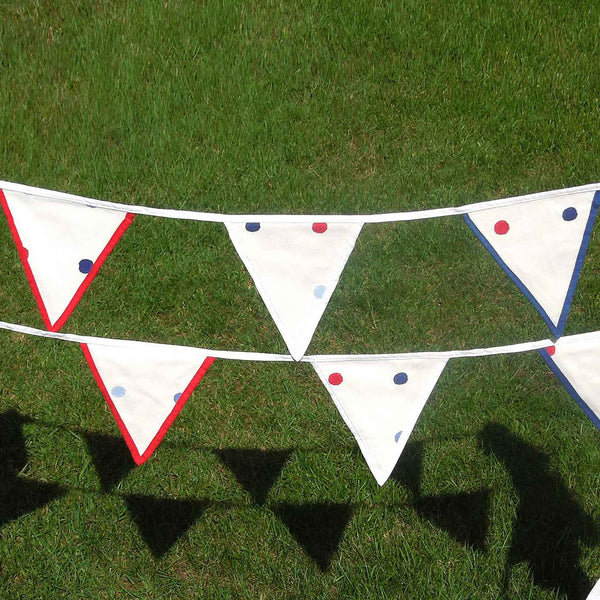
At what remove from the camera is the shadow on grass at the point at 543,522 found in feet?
10.9

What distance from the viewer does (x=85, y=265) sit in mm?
2586

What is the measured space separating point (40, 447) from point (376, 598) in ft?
5.63

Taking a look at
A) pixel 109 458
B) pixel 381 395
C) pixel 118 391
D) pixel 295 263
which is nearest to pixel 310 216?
pixel 295 263

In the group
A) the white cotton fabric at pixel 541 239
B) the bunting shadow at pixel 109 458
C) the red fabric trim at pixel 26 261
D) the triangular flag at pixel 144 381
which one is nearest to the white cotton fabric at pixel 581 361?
the white cotton fabric at pixel 541 239

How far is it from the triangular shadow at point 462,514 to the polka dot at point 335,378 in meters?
1.12

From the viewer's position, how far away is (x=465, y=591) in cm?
329

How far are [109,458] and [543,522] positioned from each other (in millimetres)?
2019

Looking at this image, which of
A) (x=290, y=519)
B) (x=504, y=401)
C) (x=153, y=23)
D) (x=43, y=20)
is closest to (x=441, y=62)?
(x=153, y=23)

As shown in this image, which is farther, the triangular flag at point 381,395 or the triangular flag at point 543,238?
the triangular flag at point 381,395

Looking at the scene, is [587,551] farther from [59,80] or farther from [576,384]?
[59,80]

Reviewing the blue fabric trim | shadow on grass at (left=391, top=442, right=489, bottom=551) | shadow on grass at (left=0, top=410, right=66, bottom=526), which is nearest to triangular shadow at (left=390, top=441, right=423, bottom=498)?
shadow on grass at (left=391, top=442, right=489, bottom=551)

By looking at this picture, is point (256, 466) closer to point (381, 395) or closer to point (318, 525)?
point (318, 525)

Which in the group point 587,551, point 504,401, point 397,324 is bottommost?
point 587,551

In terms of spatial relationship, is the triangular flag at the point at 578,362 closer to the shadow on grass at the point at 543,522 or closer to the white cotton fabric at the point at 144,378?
the shadow on grass at the point at 543,522
